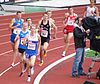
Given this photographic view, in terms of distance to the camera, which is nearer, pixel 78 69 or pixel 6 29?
pixel 78 69

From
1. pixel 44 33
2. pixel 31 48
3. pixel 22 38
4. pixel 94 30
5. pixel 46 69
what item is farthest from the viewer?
pixel 44 33

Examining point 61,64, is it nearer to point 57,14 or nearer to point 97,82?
point 97,82

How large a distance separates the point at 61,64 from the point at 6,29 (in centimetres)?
1089

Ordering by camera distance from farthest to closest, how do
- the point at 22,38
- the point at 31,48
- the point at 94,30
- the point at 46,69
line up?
the point at 46,69 → the point at 22,38 → the point at 31,48 → the point at 94,30

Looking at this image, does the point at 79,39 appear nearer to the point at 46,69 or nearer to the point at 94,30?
the point at 94,30

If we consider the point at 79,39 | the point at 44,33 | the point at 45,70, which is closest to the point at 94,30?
the point at 79,39

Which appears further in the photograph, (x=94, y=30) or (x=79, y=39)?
(x=79, y=39)

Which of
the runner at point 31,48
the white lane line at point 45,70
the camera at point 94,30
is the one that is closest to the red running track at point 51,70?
the white lane line at point 45,70

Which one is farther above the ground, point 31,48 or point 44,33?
point 44,33

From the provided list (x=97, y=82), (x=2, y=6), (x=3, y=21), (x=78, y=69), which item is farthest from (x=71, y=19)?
(x=2, y=6)

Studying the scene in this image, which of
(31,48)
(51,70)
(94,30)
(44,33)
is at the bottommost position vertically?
(51,70)

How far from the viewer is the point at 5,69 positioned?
495 inches

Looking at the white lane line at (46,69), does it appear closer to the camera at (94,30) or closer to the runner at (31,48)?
the runner at (31,48)

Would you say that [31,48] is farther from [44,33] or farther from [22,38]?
[44,33]
